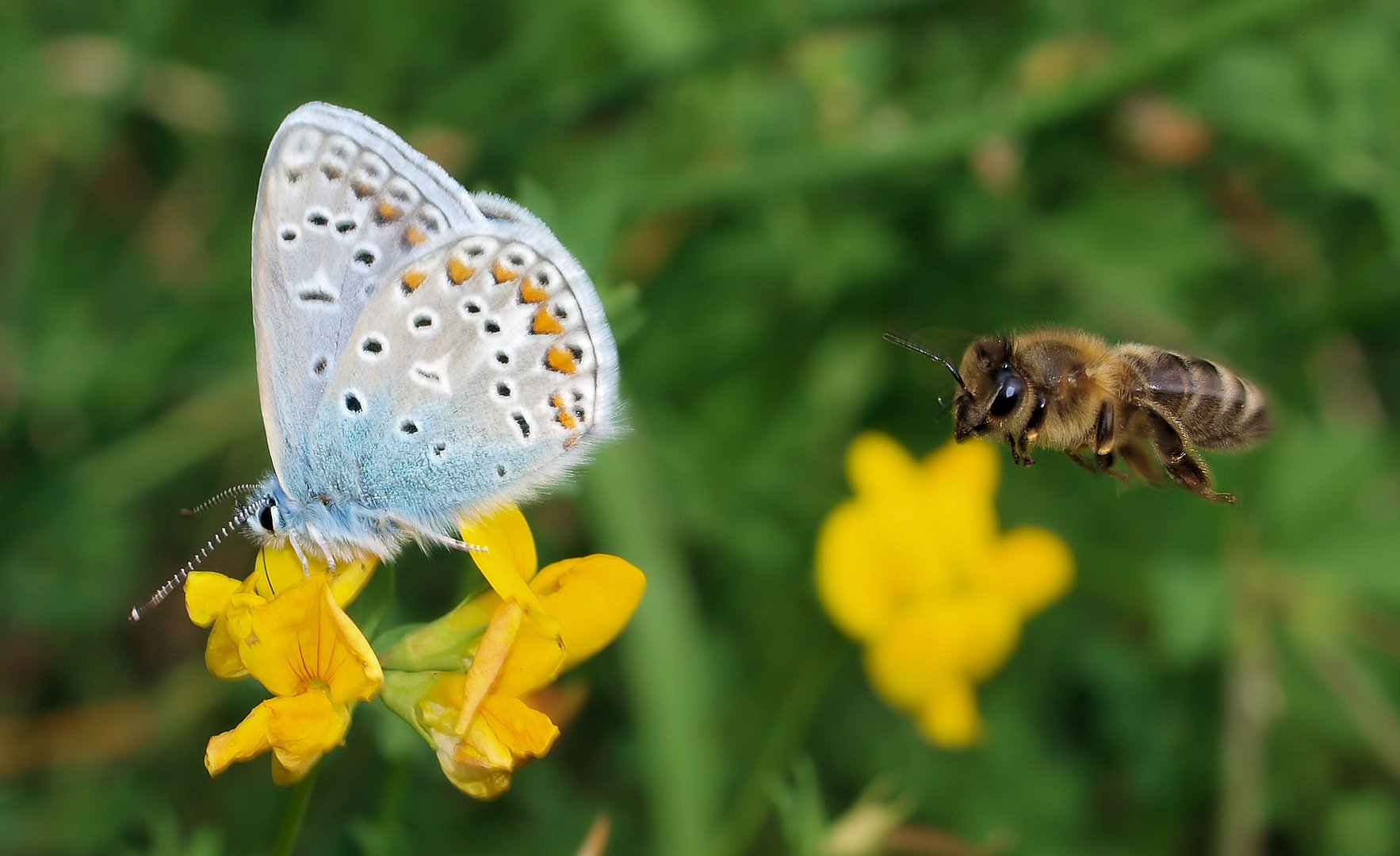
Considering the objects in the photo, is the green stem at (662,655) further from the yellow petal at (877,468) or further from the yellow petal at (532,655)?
the yellow petal at (532,655)

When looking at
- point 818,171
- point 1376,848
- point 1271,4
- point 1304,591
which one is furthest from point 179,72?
point 1376,848

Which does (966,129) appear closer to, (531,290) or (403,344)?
(531,290)

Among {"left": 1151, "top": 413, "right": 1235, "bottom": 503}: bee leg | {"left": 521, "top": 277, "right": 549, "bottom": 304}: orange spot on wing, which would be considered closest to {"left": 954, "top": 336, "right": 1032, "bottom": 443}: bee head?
{"left": 1151, "top": 413, "right": 1235, "bottom": 503}: bee leg

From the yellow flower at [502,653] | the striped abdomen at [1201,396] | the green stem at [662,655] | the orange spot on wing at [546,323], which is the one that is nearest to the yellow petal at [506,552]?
the yellow flower at [502,653]

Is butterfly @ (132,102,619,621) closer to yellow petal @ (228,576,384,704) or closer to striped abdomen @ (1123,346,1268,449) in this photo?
yellow petal @ (228,576,384,704)

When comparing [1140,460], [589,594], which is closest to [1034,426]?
[1140,460]

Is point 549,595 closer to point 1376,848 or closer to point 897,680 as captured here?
point 897,680
